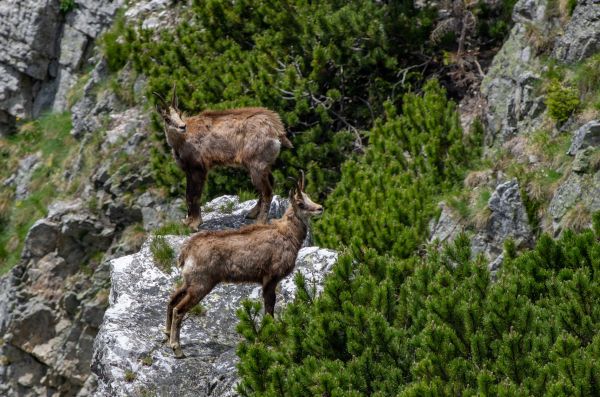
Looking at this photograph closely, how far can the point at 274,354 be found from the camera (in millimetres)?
9438

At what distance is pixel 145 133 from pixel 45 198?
13.1 ft

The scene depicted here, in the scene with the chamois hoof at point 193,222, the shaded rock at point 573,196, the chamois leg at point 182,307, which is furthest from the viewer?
the chamois hoof at point 193,222

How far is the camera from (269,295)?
418 inches

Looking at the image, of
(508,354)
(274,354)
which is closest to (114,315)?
(274,354)

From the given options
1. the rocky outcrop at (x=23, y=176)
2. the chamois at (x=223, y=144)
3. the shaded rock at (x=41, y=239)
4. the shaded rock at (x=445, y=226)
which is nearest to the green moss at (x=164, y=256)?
the chamois at (x=223, y=144)

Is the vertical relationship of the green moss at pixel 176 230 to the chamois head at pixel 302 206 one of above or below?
below

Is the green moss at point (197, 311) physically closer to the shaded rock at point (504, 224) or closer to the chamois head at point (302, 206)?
the chamois head at point (302, 206)

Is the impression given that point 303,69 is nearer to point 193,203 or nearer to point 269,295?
point 193,203

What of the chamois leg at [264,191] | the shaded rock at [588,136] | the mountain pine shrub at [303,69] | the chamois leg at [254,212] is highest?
the shaded rock at [588,136]

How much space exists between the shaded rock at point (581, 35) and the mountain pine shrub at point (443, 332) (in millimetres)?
5724

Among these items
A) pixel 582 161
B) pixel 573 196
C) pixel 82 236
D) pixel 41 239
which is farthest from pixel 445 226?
pixel 41 239

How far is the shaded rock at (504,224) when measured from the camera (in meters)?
13.5

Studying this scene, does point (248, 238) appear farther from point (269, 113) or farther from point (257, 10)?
point (257, 10)

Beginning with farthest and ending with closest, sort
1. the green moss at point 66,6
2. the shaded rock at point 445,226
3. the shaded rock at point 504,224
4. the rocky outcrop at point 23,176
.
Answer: the green moss at point 66,6 < the rocky outcrop at point 23,176 < the shaded rock at point 445,226 < the shaded rock at point 504,224
